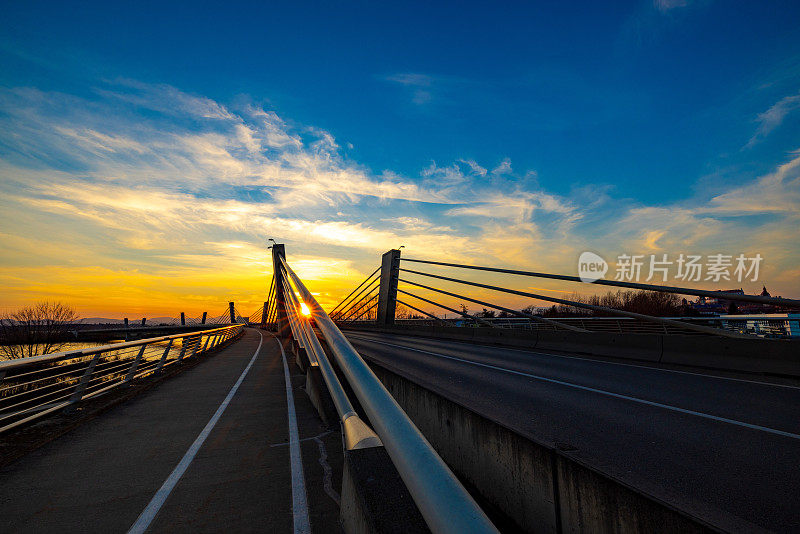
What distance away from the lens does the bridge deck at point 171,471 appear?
3670 mm

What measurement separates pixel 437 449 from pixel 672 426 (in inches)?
108

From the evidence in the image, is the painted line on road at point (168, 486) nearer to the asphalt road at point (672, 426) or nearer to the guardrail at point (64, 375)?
the guardrail at point (64, 375)

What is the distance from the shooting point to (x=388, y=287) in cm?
2669

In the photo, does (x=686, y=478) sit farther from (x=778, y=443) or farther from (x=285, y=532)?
(x=285, y=532)

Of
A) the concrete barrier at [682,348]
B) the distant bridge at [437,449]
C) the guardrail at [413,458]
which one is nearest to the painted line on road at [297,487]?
the distant bridge at [437,449]

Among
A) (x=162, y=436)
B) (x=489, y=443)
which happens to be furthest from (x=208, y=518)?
(x=162, y=436)

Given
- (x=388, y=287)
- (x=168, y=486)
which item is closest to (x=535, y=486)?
(x=168, y=486)

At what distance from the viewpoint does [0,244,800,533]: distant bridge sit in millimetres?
2455

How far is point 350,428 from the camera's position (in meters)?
2.95

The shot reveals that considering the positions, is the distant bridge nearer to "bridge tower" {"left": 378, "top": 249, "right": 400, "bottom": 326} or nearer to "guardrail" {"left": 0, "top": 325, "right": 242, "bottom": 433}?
"guardrail" {"left": 0, "top": 325, "right": 242, "bottom": 433}

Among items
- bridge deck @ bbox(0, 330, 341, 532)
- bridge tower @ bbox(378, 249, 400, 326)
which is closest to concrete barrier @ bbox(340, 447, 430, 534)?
bridge deck @ bbox(0, 330, 341, 532)

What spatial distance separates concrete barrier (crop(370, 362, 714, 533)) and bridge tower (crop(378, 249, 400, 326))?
21366 millimetres

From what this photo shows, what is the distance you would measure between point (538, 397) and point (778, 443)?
2802 mm

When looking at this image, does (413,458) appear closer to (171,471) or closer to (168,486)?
(168,486)
